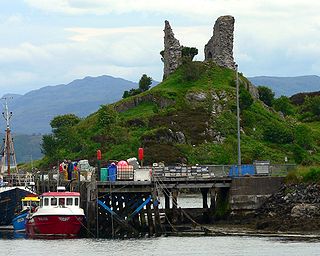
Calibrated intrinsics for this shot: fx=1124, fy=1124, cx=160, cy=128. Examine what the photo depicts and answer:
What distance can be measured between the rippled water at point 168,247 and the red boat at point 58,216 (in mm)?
2985

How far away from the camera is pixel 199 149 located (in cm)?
17288

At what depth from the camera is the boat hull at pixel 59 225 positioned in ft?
291

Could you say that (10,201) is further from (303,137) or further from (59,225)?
(303,137)

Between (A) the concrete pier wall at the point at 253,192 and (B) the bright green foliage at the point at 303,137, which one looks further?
(B) the bright green foliage at the point at 303,137

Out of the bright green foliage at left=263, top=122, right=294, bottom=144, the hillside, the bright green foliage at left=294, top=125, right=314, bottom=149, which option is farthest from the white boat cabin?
the bright green foliage at left=263, top=122, right=294, bottom=144

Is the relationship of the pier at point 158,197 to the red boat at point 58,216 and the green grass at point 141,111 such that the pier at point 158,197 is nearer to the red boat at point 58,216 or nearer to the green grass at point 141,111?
the red boat at point 58,216

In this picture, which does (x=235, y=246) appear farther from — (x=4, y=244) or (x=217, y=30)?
(x=217, y=30)

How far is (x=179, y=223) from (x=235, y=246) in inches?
746

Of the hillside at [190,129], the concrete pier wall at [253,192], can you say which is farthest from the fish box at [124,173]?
the hillside at [190,129]

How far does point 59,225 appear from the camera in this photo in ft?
292

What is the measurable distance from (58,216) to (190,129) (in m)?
92.5

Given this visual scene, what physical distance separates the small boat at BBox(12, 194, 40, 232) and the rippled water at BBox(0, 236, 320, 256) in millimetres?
11972

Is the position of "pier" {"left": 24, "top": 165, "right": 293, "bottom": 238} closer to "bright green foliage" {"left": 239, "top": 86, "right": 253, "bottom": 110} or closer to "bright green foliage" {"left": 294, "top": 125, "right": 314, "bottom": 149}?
"bright green foliage" {"left": 294, "top": 125, "right": 314, "bottom": 149}

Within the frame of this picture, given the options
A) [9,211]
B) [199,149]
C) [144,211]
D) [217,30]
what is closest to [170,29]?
[217,30]
